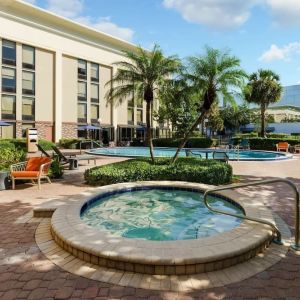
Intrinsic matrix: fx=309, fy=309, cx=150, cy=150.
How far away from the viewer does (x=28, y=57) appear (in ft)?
115

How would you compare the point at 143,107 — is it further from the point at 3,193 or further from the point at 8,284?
the point at 8,284

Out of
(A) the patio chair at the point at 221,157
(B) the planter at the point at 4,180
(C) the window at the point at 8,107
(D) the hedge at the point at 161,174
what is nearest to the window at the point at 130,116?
(C) the window at the point at 8,107

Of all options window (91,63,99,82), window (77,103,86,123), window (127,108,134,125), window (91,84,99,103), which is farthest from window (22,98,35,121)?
window (127,108,134,125)

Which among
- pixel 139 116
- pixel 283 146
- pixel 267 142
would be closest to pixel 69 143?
pixel 139 116

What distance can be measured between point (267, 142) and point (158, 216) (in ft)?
87.7

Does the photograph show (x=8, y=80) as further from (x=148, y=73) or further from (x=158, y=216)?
(x=158, y=216)

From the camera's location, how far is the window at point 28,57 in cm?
3456

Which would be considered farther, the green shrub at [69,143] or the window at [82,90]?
the window at [82,90]

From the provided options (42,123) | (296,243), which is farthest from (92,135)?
(296,243)

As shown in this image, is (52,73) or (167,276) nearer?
(167,276)

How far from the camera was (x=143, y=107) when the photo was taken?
50906 millimetres

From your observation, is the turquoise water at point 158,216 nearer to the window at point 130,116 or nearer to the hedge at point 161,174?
the hedge at point 161,174

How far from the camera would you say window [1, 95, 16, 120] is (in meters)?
32.8

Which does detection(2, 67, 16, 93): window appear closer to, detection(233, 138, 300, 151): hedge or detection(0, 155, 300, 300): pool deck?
detection(233, 138, 300, 151): hedge
